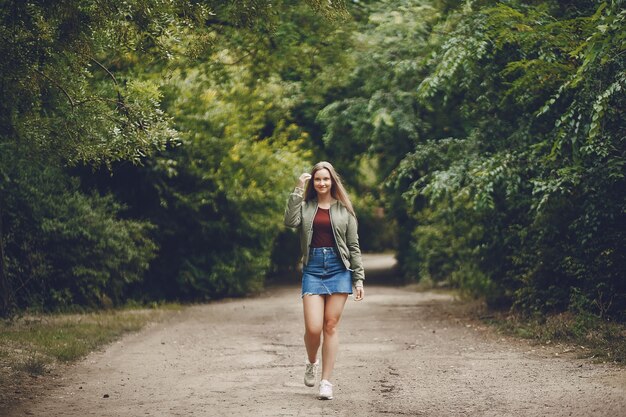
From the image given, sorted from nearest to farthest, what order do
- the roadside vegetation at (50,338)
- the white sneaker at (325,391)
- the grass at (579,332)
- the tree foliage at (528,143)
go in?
the white sneaker at (325,391) → the roadside vegetation at (50,338) → the grass at (579,332) → the tree foliage at (528,143)

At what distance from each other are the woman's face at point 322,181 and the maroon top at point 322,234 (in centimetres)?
27

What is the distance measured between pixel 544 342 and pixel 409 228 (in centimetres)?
1783

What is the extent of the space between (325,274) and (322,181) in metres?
0.88

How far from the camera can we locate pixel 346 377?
30.4 ft

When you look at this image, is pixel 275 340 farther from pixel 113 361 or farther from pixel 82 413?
pixel 82 413

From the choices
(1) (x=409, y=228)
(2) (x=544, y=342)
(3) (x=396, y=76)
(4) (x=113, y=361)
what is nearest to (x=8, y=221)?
(4) (x=113, y=361)

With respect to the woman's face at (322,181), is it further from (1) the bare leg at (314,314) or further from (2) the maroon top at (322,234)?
(1) the bare leg at (314,314)

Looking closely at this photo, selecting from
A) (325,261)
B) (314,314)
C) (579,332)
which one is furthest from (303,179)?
(579,332)

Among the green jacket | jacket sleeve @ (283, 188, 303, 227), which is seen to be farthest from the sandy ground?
jacket sleeve @ (283, 188, 303, 227)

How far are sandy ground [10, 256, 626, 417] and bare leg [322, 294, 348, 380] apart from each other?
13.2 inches

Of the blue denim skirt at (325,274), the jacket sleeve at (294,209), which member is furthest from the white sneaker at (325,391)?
the jacket sleeve at (294,209)

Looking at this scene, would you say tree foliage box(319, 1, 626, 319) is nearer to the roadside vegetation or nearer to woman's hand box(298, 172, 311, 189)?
Answer: woman's hand box(298, 172, 311, 189)

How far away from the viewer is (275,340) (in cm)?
1308

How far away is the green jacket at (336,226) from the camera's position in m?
7.95
